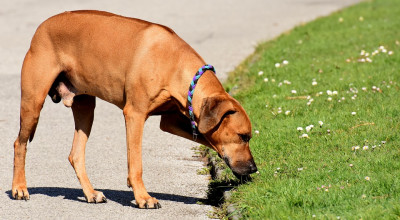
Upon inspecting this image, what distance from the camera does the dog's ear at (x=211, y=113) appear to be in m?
5.76

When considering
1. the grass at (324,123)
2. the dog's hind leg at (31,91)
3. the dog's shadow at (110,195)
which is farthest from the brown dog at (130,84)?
the grass at (324,123)

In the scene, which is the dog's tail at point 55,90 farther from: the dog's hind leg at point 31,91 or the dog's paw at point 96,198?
the dog's paw at point 96,198

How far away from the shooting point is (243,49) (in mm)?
13227

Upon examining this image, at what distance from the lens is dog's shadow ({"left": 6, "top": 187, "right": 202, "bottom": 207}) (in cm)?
636

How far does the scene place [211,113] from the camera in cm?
576

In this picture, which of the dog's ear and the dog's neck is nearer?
the dog's ear

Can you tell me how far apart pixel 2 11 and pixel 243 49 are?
6174 millimetres

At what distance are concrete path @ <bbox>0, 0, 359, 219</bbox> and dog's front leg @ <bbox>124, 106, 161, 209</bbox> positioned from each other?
0.09m

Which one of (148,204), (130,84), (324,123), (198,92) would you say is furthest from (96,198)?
(324,123)

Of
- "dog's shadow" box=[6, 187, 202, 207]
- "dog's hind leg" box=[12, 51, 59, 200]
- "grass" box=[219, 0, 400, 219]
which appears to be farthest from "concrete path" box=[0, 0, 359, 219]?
"grass" box=[219, 0, 400, 219]

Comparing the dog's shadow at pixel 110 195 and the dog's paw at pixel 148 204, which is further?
the dog's shadow at pixel 110 195

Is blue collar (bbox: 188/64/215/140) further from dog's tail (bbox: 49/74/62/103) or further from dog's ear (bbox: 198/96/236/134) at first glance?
dog's tail (bbox: 49/74/62/103)

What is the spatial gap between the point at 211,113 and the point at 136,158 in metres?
0.78

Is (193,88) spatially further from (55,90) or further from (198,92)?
(55,90)
